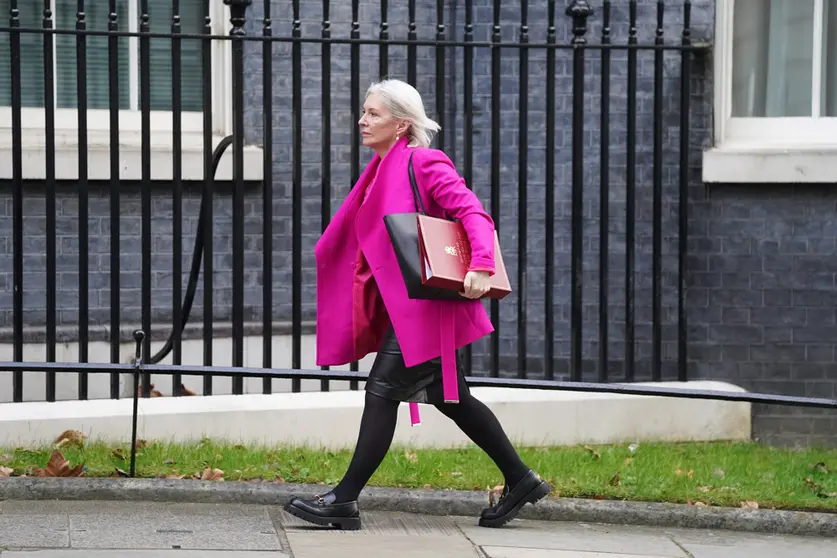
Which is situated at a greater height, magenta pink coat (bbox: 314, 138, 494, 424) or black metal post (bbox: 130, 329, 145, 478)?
magenta pink coat (bbox: 314, 138, 494, 424)

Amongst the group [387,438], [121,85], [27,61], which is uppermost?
[27,61]

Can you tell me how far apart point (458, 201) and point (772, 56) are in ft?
12.6

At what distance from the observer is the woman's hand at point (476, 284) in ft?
16.4

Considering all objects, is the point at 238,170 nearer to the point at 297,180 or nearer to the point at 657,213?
the point at 297,180

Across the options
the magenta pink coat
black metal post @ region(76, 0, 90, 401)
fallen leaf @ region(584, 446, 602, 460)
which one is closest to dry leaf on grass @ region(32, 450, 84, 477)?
black metal post @ region(76, 0, 90, 401)

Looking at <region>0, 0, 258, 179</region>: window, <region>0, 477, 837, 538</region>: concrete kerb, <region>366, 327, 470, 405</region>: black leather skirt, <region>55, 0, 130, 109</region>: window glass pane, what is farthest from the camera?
<region>55, 0, 130, 109</region>: window glass pane

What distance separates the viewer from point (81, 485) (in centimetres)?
579

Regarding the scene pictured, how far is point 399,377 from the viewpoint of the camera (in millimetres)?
5289

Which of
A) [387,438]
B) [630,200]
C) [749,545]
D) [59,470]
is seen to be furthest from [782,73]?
[59,470]

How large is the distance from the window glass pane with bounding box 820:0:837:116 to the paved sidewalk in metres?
3.32

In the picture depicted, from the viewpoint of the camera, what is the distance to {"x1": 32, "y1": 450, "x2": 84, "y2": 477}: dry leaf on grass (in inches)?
236

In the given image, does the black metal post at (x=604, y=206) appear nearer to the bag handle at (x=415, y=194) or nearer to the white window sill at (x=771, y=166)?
the white window sill at (x=771, y=166)

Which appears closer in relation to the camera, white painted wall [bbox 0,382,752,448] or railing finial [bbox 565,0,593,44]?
white painted wall [bbox 0,382,752,448]

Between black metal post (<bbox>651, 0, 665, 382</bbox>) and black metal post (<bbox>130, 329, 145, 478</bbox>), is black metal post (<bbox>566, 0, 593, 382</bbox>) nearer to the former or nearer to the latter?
black metal post (<bbox>651, 0, 665, 382</bbox>)
